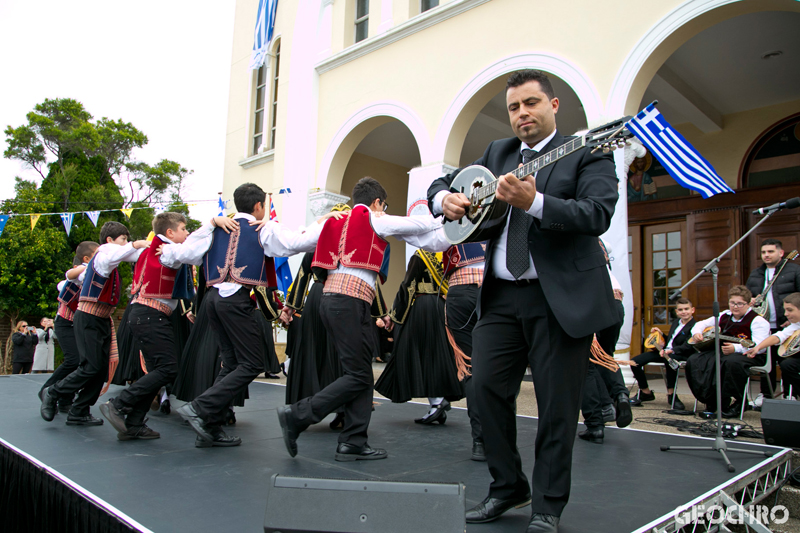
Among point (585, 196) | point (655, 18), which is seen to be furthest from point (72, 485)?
point (655, 18)

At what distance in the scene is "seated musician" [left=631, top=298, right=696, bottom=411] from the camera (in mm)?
6113

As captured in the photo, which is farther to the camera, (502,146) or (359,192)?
(359,192)

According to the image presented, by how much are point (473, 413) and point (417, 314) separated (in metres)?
1.58

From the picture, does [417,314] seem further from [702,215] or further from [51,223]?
[51,223]

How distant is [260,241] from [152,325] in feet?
3.67

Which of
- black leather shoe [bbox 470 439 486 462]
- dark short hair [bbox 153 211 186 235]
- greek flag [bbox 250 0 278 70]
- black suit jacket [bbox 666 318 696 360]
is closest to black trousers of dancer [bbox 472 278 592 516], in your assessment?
black leather shoe [bbox 470 439 486 462]

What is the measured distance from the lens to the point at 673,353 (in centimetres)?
616

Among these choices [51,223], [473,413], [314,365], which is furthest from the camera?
[51,223]

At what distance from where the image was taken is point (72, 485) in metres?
2.66

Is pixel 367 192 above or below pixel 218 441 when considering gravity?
above

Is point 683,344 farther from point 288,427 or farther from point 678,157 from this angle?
point 288,427

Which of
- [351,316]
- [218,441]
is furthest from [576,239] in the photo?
[218,441]

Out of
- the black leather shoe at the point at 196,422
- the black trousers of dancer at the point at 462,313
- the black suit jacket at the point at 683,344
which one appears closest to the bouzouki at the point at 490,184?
the black trousers of dancer at the point at 462,313

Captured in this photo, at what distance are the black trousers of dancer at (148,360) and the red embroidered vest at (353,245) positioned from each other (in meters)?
1.39
